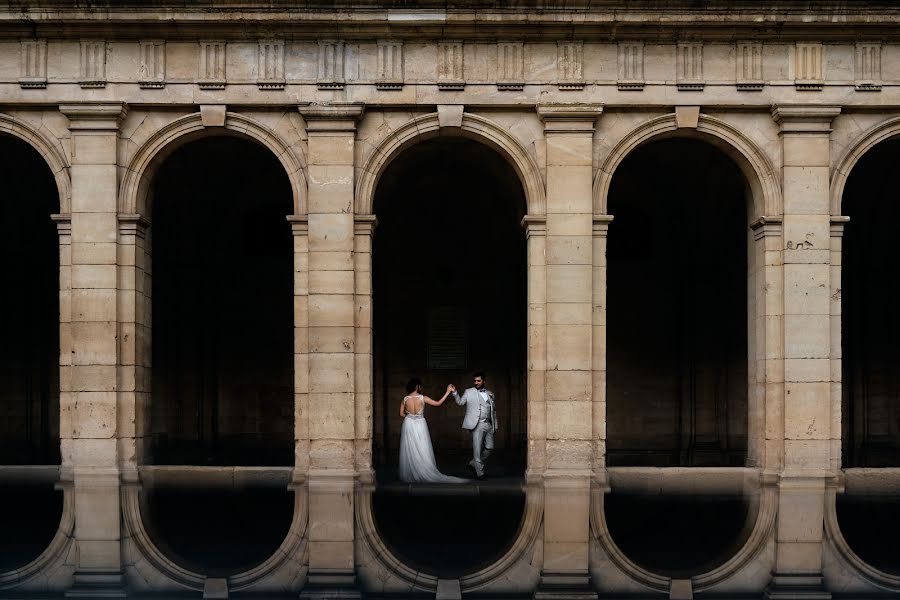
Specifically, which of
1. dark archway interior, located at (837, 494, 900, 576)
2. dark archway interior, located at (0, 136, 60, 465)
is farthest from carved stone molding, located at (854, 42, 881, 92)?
dark archway interior, located at (0, 136, 60, 465)

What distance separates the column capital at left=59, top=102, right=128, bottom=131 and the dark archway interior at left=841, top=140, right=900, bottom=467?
54.3ft

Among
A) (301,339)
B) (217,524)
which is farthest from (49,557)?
(301,339)

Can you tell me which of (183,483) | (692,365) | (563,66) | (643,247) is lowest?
(183,483)

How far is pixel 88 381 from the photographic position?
15.6 m

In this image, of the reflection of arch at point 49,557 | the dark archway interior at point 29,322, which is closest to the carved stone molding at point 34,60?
the dark archway interior at point 29,322

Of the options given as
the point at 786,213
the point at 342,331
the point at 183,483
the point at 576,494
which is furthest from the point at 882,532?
the point at 183,483

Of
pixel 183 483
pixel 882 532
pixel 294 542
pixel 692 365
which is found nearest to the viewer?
pixel 294 542

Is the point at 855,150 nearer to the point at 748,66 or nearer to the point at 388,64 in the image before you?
the point at 748,66

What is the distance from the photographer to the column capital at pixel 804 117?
51.9 feet

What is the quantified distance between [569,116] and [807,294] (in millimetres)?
5290

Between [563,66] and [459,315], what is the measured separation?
7.69 m

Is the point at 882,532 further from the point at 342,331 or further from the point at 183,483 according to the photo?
the point at 183,483

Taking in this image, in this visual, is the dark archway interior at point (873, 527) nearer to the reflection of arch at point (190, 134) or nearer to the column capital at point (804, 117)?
the column capital at point (804, 117)

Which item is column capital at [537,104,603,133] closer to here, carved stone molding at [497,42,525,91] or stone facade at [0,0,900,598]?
stone facade at [0,0,900,598]
